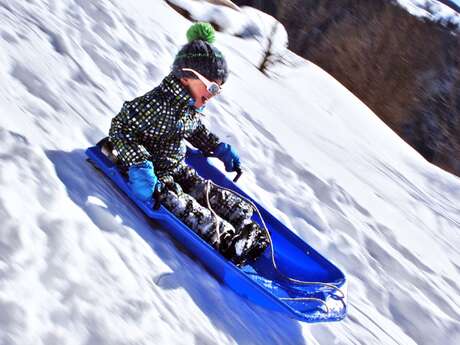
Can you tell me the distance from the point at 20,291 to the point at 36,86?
2.09 m

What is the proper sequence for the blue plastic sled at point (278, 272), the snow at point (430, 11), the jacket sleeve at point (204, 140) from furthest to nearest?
the snow at point (430, 11), the jacket sleeve at point (204, 140), the blue plastic sled at point (278, 272)

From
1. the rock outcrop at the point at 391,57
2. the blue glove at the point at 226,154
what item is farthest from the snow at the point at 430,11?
the blue glove at the point at 226,154

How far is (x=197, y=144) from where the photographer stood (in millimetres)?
3396

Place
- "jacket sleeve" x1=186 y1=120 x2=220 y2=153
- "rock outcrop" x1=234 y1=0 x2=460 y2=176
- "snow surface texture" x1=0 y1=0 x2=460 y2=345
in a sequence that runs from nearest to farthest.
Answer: "snow surface texture" x1=0 y1=0 x2=460 y2=345 → "jacket sleeve" x1=186 y1=120 x2=220 y2=153 → "rock outcrop" x1=234 y1=0 x2=460 y2=176

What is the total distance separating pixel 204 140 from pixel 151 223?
31.2 inches

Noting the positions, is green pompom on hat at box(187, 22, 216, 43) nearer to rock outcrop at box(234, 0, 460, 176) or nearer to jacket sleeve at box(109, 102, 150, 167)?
jacket sleeve at box(109, 102, 150, 167)

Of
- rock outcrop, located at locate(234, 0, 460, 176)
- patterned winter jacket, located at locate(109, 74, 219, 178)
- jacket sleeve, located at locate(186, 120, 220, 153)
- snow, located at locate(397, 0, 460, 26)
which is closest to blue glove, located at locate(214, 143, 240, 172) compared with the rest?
jacket sleeve, located at locate(186, 120, 220, 153)

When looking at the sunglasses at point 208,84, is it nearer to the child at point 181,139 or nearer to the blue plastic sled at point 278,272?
the child at point 181,139

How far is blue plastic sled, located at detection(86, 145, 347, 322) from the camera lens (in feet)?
8.47

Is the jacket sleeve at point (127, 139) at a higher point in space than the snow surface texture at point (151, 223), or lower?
higher

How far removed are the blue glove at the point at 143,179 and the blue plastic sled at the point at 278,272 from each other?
12cm

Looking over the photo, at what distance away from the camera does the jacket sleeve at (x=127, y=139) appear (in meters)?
2.64

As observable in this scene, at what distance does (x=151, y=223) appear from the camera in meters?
2.83

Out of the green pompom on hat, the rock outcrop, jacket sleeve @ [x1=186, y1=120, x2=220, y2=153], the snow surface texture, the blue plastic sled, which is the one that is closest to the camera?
the snow surface texture
